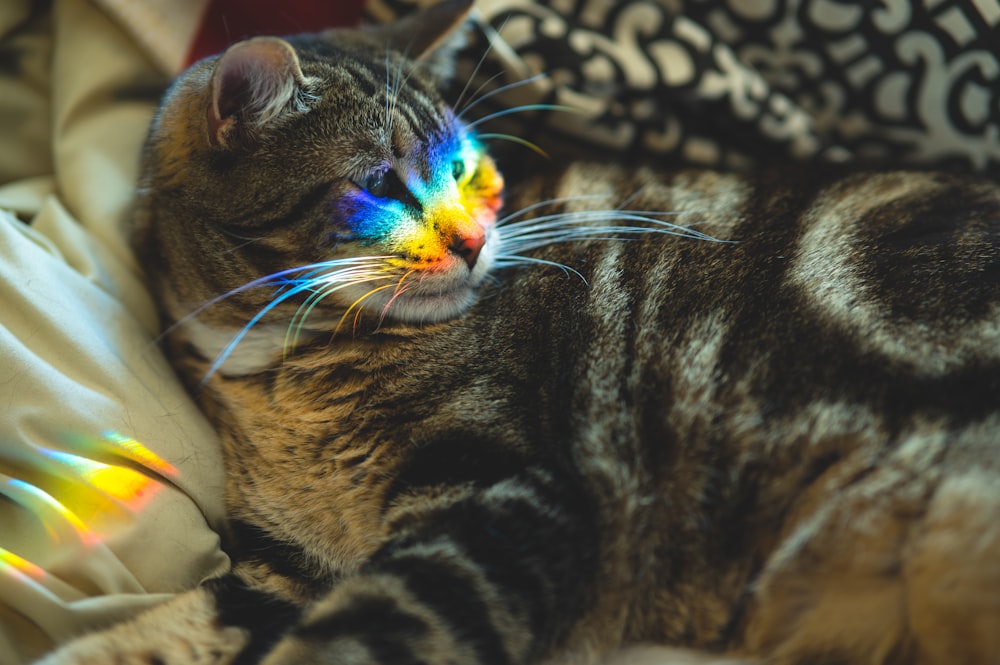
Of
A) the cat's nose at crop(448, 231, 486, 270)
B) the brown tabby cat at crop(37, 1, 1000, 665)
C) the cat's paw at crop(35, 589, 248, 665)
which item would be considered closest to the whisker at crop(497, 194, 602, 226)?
the brown tabby cat at crop(37, 1, 1000, 665)

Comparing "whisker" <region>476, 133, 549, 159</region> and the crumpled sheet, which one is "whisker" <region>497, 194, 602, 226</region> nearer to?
"whisker" <region>476, 133, 549, 159</region>

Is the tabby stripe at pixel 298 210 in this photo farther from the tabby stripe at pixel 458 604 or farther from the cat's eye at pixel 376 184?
the tabby stripe at pixel 458 604

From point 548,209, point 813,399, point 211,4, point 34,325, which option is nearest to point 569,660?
point 813,399

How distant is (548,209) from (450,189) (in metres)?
0.21

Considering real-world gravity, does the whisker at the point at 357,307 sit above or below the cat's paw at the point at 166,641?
above

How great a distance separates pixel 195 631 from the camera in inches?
35.3

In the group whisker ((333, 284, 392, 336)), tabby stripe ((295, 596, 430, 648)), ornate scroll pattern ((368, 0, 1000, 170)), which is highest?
ornate scroll pattern ((368, 0, 1000, 170))

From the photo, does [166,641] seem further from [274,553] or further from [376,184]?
[376,184]

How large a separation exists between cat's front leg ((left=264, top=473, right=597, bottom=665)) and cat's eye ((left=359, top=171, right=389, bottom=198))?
39cm

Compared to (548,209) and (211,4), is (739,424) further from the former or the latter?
(211,4)

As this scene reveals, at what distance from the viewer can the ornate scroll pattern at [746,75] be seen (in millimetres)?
1176

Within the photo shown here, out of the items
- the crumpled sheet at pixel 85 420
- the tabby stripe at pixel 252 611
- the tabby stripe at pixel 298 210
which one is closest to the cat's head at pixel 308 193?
the tabby stripe at pixel 298 210

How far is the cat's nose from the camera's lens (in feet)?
3.12

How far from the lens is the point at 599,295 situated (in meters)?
1.01
